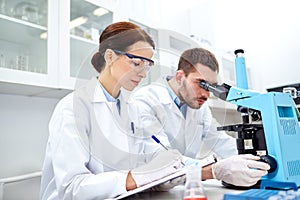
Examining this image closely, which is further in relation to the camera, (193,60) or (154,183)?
(193,60)

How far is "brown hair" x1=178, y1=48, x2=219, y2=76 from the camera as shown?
3.46 ft

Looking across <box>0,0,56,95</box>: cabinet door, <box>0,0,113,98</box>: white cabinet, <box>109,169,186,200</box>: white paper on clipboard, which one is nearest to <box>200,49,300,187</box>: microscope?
<box>109,169,186,200</box>: white paper on clipboard

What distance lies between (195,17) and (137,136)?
211cm

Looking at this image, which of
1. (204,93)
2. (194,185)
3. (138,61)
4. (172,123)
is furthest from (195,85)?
(194,185)

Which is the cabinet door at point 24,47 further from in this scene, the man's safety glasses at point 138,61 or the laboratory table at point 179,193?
the laboratory table at point 179,193

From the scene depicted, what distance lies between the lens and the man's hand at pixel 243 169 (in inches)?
30.1

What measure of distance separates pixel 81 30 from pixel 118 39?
34.0 inches

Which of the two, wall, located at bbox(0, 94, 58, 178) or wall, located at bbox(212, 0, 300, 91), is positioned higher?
wall, located at bbox(212, 0, 300, 91)

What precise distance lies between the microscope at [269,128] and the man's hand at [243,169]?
0.03 meters

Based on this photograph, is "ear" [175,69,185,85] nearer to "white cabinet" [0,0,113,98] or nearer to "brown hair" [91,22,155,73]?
"brown hair" [91,22,155,73]

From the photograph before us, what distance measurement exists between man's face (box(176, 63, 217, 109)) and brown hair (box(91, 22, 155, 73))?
21 centimetres

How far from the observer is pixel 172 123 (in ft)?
3.55

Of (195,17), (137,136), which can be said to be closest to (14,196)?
(137,136)

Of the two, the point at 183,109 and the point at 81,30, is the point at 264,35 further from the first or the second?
the point at 183,109
